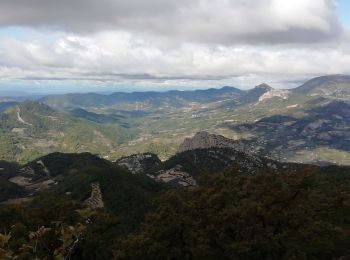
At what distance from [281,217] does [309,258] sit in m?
9.18

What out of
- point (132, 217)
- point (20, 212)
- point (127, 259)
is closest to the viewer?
point (127, 259)

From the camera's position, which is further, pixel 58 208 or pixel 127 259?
pixel 58 208

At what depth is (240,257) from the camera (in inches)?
2520

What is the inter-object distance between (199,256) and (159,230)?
9331mm

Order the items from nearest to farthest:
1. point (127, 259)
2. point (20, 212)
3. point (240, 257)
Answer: point (240, 257) → point (127, 259) → point (20, 212)

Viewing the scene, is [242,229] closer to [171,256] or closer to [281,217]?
[281,217]

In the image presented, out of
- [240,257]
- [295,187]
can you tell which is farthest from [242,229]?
[295,187]

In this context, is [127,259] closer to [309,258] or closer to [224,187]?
[224,187]

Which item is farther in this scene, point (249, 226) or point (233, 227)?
point (233, 227)

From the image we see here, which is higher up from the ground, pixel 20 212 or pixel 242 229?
pixel 242 229

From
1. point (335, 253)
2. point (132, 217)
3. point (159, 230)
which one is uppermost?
point (159, 230)

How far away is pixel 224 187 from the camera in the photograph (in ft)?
270

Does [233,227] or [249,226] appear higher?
[249,226]

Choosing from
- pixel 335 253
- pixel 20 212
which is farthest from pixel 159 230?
pixel 20 212
